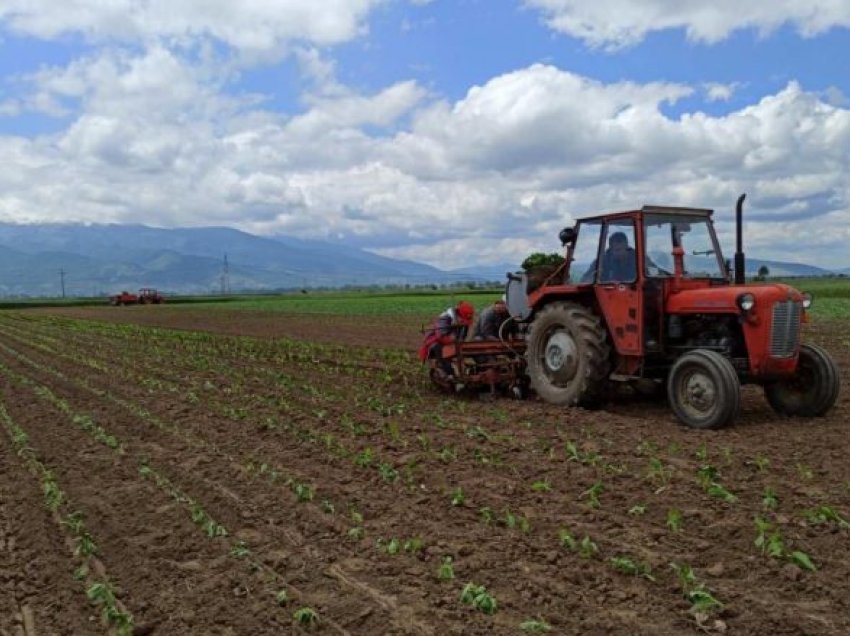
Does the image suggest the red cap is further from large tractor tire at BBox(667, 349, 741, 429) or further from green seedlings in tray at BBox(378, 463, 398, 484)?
green seedlings in tray at BBox(378, 463, 398, 484)

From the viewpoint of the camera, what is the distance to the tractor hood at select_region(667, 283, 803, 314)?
7.94 m

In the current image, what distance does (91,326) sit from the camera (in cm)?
3084

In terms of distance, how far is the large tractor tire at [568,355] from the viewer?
354 inches

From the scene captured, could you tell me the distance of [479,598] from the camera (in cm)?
408

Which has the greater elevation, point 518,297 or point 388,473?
A: point 518,297

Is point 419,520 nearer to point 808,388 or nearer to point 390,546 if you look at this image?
point 390,546

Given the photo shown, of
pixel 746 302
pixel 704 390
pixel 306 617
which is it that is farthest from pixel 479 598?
pixel 746 302

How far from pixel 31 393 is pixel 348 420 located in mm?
5880

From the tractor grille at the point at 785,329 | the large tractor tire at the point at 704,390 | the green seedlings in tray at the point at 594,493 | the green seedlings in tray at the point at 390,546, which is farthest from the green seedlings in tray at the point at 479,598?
the tractor grille at the point at 785,329

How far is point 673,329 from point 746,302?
983 millimetres

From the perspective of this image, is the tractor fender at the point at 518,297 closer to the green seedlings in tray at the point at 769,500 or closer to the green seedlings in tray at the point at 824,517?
the green seedlings in tray at the point at 769,500

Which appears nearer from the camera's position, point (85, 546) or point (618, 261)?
point (85, 546)

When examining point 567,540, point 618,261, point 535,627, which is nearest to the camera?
point 535,627

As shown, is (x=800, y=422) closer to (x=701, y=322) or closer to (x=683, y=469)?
(x=701, y=322)
